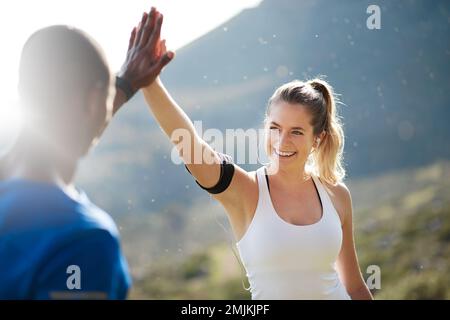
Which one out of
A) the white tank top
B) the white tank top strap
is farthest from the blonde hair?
the white tank top

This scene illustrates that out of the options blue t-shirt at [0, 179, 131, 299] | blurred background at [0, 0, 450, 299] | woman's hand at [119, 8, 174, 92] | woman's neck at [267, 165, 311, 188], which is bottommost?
blue t-shirt at [0, 179, 131, 299]

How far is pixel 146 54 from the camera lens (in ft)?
6.93

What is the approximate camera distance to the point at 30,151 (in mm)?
1471

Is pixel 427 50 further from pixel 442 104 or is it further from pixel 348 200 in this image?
pixel 348 200

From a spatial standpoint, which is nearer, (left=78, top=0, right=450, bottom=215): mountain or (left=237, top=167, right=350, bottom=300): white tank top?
(left=237, top=167, right=350, bottom=300): white tank top

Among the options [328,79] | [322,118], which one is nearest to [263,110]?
[328,79]

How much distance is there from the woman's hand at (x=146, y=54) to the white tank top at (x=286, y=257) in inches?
34.3

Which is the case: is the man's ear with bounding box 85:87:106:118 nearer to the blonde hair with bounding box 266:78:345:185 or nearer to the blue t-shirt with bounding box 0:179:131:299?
the blue t-shirt with bounding box 0:179:131:299

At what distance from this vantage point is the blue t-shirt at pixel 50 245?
1.40 metres

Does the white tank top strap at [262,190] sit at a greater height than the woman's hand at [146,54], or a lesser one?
lesser

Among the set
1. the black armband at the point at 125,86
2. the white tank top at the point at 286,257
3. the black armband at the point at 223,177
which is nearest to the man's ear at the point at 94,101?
the black armband at the point at 125,86

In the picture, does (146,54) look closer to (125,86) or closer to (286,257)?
(125,86)

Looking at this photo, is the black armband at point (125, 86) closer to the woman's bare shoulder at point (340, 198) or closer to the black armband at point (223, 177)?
the black armband at point (223, 177)

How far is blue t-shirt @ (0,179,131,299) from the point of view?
1397 mm
